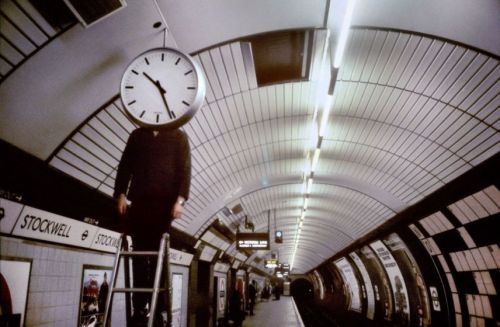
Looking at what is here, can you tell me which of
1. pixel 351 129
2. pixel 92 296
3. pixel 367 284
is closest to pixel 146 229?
pixel 92 296

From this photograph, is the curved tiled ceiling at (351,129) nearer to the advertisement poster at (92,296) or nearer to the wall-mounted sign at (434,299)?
the advertisement poster at (92,296)

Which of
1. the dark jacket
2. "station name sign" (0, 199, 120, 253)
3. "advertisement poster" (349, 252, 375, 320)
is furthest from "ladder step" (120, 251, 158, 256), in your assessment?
"advertisement poster" (349, 252, 375, 320)

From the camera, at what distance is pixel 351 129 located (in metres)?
9.92

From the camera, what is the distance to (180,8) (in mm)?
4770

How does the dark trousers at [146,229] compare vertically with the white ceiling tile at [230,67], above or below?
below

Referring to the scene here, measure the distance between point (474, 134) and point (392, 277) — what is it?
1049 cm

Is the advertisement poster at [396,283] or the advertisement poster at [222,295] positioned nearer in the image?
the advertisement poster at [396,283]

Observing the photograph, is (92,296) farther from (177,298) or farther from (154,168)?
(177,298)

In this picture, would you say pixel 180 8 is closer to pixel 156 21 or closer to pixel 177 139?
pixel 156 21

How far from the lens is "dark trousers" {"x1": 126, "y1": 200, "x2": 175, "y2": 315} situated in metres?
3.19

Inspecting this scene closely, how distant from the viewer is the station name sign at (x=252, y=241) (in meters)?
14.8

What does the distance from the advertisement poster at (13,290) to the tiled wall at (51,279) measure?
3.6 inches

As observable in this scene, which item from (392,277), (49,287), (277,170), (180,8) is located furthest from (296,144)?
(392,277)

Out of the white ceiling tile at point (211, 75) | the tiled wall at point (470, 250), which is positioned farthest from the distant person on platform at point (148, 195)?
the tiled wall at point (470, 250)
